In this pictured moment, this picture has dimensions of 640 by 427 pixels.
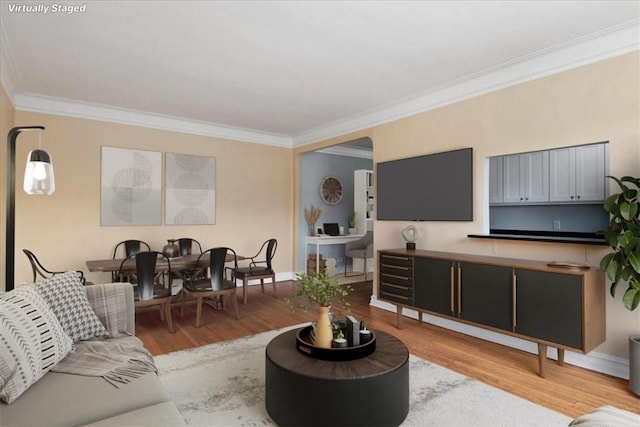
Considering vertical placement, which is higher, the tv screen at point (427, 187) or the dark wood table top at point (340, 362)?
the tv screen at point (427, 187)

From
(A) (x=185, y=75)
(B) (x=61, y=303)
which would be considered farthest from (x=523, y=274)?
(A) (x=185, y=75)

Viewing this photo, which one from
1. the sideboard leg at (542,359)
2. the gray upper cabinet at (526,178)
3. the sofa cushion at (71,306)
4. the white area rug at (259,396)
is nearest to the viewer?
the sofa cushion at (71,306)

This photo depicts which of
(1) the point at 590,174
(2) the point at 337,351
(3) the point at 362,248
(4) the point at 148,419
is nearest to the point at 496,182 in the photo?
(1) the point at 590,174

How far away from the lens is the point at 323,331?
2242mm

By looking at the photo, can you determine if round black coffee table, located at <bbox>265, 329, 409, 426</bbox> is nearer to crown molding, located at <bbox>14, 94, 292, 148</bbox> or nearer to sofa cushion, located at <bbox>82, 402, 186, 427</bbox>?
sofa cushion, located at <bbox>82, 402, 186, 427</bbox>

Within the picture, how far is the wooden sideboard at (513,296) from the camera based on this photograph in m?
2.67

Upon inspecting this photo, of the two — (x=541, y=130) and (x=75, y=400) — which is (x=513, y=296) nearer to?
(x=541, y=130)

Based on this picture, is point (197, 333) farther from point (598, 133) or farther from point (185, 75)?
point (598, 133)

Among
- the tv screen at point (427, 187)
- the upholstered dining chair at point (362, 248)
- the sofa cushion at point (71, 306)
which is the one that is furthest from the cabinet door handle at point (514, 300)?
the upholstered dining chair at point (362, 248)

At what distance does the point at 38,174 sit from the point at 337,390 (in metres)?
2.37

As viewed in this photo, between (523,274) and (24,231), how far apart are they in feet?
18.9

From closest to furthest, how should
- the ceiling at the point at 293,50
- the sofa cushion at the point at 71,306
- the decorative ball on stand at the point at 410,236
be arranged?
the sofa cushion at the point at 71,306, the ceiling at the point at 293,50, the decorative ball on stand at the point at 410,236

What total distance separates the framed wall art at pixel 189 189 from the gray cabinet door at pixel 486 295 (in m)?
4.21

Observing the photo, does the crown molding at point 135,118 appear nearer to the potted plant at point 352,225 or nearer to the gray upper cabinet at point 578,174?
the potted plant at point 352,225
